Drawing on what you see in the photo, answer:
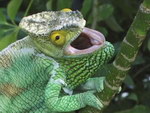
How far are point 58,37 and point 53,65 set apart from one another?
9cm

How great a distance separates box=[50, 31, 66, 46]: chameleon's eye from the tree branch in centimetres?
16

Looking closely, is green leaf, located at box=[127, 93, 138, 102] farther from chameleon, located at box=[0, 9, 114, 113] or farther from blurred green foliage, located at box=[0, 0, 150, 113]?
chameleon, located at box=[0, 9, 114, 113]

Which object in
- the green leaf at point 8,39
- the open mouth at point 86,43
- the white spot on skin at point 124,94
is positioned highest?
the open mouth at point 86,43

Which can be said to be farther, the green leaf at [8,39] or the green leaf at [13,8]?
the green leaf at [13,8]

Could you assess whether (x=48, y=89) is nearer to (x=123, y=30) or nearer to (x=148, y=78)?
(x=123, y=30)

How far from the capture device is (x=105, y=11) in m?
1.88

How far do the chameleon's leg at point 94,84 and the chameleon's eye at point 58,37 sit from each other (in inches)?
5.5

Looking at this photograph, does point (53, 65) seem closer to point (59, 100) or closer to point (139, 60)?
point (59, 100)

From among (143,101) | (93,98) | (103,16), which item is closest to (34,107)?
(93,98)

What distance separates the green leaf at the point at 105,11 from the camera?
188 cm

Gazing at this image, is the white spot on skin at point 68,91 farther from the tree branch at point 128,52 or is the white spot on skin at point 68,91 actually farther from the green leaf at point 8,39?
the green leaf at point 8,39

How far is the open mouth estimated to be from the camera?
1.22 meters

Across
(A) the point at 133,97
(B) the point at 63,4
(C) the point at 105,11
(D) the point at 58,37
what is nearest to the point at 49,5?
(B) the point at 63,4

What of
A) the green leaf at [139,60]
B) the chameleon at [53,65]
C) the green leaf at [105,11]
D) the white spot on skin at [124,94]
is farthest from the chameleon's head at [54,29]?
the white spot on skin at [124,94]
